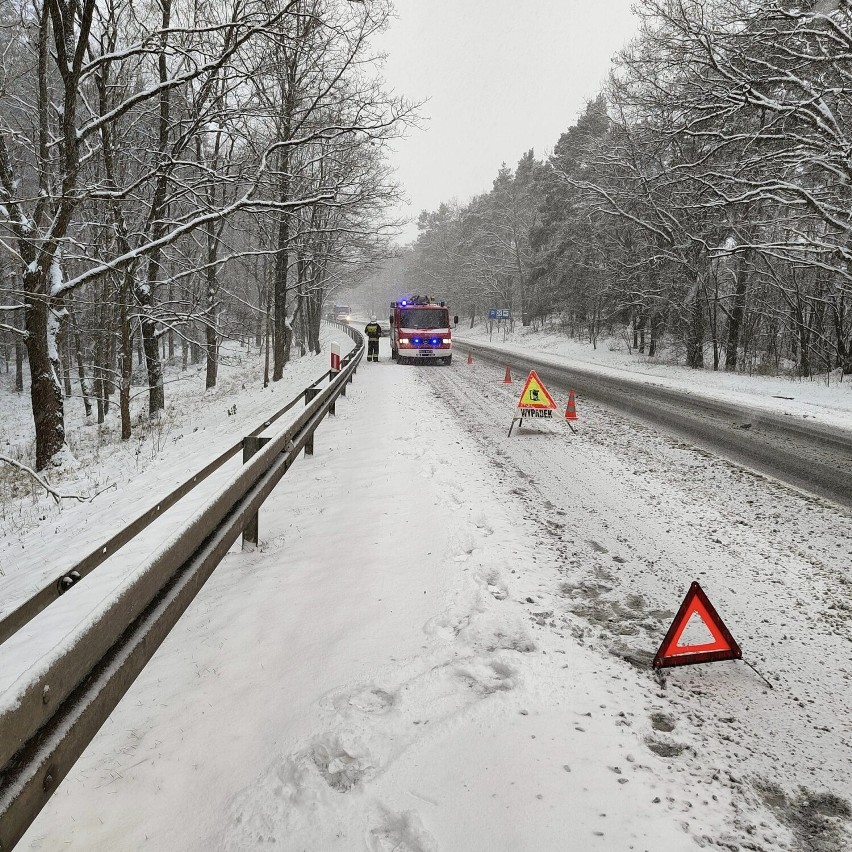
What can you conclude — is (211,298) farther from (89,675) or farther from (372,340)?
(89,675)

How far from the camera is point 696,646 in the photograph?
126 inches

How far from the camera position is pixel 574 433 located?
31.4 ft

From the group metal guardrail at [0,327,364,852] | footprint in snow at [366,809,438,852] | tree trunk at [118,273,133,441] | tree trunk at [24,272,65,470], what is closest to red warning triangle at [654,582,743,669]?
footprint in snow at [366,809,438,852]

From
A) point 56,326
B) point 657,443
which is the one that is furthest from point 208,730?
point 56,326

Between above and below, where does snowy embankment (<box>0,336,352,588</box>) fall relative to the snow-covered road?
below

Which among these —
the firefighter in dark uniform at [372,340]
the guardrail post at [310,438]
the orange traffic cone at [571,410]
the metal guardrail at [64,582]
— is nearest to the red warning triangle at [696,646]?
the metal guardrail at [64,582]

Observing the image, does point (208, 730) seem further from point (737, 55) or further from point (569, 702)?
point (737, 55)

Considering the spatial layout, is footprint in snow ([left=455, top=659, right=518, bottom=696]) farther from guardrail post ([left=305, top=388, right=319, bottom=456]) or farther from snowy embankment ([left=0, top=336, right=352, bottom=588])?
guardrail post ([left=305, top=388, right=319, bottom=456])

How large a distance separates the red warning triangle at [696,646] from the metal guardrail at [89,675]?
2738 mm

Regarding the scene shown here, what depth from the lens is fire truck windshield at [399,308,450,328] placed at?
21984 millimetres

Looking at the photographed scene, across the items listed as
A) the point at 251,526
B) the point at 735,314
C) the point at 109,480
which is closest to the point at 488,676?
the point at 251,526

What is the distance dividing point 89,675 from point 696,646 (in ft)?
10.3

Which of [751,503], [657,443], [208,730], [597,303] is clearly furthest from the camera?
[597,303]

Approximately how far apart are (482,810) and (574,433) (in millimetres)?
7905
